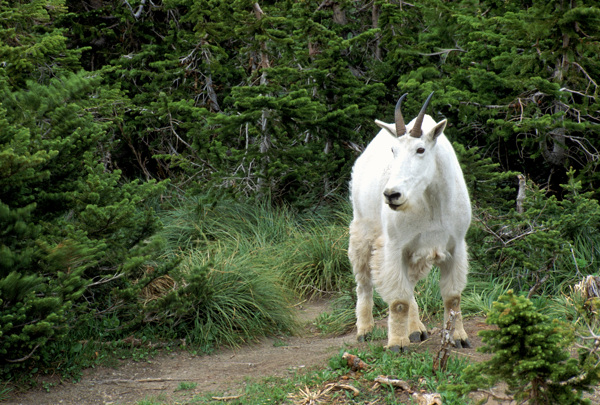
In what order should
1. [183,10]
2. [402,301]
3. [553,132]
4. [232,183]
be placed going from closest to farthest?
1. [402,301]
2. [553,132]
3. [232,183]
4. [183,10]

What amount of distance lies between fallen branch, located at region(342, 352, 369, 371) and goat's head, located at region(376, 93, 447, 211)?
1210mm

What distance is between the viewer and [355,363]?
5.01 meters

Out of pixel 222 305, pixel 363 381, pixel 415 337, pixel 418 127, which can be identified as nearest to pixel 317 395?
pixel 363 381

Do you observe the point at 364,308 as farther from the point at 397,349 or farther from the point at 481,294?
the point at 481,294

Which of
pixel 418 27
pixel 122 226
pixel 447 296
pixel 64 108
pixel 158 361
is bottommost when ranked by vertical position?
pixel 158 361

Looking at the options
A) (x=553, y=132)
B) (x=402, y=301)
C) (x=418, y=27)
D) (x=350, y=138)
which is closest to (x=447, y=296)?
(x=402, y=301)

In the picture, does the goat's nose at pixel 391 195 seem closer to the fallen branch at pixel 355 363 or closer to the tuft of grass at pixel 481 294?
the fallen branch at pixel 355 363

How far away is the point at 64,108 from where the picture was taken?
5707 millimetres

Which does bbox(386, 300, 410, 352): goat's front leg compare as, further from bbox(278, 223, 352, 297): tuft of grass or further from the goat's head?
bbox(278, 223, 352, 297): tuft of grass

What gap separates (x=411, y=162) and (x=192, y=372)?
2756 millimetres

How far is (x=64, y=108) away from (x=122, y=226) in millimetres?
1167

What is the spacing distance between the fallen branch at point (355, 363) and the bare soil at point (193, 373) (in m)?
0.40

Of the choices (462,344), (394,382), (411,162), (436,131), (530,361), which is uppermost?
(436,131)

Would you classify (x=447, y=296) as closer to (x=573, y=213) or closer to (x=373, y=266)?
(x=373, y=266)
